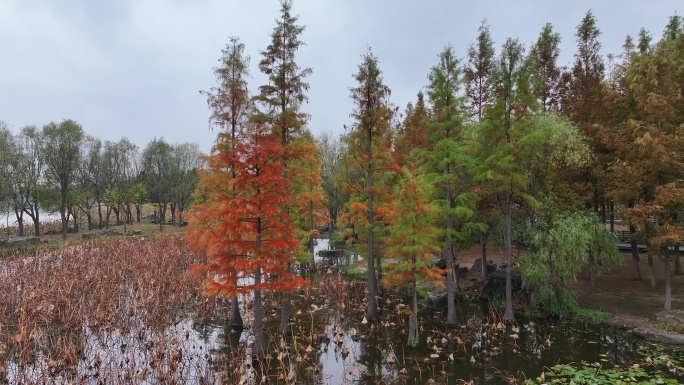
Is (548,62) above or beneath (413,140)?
above

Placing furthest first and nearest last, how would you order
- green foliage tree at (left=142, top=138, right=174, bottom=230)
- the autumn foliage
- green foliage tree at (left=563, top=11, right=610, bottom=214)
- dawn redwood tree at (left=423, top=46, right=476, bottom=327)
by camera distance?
green foliage tree at (left=142, top=138, right=174, bottom=230) < green foliage tree at (left=563, top=11, right=610, bottom=214) < dawn redwood tree at (left=423, top=46, right=476, bottom=327) < the autumn foliage

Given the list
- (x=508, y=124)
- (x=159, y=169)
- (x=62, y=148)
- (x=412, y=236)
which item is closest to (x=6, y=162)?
(x=62, y=148)

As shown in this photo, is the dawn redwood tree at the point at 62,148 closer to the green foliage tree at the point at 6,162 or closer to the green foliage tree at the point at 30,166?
the green foliage tree at the point at 30,166

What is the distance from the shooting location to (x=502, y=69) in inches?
840

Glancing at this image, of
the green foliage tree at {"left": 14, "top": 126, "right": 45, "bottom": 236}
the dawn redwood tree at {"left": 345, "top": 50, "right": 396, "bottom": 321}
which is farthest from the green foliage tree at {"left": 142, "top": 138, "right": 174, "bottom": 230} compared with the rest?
the dawn redwood tree at {"left": 345, "top": 50, "right": 396, "bottom": 321}

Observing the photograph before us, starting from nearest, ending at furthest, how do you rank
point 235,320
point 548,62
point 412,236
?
point 412,236 < point 235,320 < point 548,62

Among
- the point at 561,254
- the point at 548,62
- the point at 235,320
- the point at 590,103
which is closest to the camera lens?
the point at 235,320

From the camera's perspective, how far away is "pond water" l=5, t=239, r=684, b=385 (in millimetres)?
13859

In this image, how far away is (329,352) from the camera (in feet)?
A: 58.0

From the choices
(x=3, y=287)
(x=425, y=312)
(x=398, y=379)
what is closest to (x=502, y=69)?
(x=425, y=312)

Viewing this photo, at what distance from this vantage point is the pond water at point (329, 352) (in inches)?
546

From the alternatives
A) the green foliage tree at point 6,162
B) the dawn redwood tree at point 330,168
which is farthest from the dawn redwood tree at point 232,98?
the green foliage tree at point 6,162

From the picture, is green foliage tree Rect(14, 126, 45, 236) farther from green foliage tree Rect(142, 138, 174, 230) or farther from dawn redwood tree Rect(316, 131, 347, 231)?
dawn redwood tree Rect(316, 131, 347, 231)

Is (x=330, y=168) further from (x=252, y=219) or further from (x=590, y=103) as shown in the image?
(x=252, y=219)
